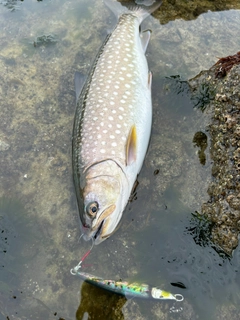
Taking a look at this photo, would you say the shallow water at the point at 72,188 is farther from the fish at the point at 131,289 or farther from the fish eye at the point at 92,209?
the fish eye at the point at 92,209

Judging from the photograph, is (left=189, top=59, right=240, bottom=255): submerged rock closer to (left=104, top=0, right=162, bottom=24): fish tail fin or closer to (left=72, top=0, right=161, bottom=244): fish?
(left=72, top=0, right=161, bottom=244): fish

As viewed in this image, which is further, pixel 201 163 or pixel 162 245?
pixel 201 163

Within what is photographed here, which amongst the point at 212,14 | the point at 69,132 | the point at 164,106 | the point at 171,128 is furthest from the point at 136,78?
the point at 212,14

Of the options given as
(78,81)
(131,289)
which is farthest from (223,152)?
(78,81)

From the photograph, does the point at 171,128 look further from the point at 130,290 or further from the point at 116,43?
the point at 130,290

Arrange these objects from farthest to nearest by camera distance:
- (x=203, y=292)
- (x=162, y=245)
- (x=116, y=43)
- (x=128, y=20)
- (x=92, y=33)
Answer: (x=92, y=33), (x=128, y=20), (x=116, y=43), (x=162, y=245), (x=203, y=292)

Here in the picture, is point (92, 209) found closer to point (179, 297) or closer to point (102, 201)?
point (102, 201)
